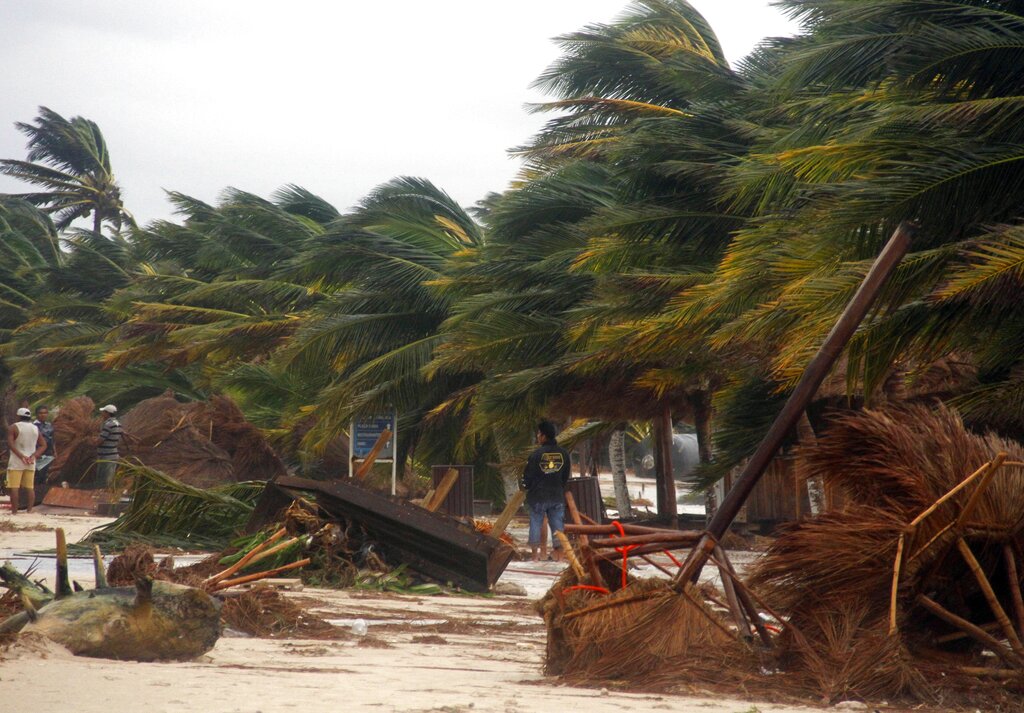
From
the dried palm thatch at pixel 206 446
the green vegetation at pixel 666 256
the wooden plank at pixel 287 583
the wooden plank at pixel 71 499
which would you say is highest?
the green vegetation at pixel 666 256

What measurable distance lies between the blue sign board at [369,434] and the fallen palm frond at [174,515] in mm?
3222

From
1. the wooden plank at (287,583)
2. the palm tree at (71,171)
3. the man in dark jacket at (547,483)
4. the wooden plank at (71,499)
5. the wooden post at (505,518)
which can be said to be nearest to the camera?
the wooden plank at (287,583)

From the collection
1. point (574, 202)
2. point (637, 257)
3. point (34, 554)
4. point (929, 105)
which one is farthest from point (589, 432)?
point (929, 105)

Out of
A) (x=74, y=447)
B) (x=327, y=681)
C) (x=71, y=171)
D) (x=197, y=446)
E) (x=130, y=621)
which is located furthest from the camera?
(x=71, y=171)

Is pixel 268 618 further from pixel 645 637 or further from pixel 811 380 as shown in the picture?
pixel 811 380

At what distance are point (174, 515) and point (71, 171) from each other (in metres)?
38.3

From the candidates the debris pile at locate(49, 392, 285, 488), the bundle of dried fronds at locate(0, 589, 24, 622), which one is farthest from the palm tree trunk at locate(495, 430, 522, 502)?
the bundle of dried fronds at locate(0, 589, 24, 622)

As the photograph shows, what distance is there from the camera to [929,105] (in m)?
8.44

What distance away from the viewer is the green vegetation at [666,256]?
812 cm

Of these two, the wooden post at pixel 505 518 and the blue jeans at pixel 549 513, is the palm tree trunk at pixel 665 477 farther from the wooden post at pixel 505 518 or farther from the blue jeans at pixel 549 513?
the wooden post at pixel 505 518

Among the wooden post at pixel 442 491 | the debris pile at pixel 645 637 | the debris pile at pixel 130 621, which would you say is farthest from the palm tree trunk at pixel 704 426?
the debris pile at pixel 130 621

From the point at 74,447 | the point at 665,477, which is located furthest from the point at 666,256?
the point at 74,447

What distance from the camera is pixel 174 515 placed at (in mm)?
13352

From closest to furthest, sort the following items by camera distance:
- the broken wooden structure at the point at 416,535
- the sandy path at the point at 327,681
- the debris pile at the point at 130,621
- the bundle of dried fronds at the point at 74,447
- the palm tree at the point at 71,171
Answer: the sandy path at the point at 327,681 → the debris pile at the point at 130,621 → the broken wooden structure at the point at 416,535 → the bundle of dried fronds at the point at 74,447 → the palm tree at the point at 71,171
